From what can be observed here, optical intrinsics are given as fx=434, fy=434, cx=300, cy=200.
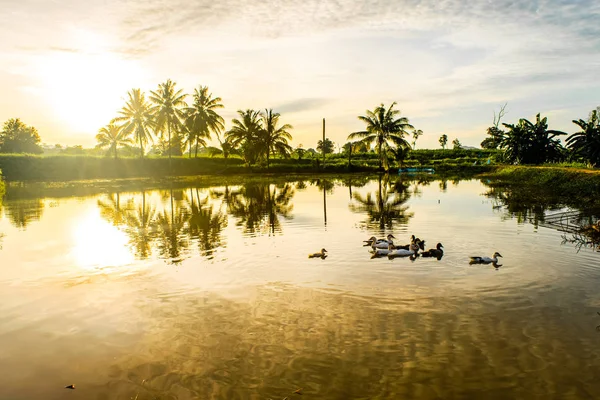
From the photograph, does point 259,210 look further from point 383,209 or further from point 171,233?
point 171,233

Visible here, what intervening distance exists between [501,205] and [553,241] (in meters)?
10.8

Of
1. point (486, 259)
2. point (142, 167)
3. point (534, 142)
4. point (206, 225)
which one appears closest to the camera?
point (486, 259)

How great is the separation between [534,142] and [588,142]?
55.5 ft

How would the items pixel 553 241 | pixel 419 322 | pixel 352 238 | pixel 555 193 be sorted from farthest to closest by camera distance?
pixel 555 193 → pixel 352 238 → pixel 553 241 → pixel 419 322

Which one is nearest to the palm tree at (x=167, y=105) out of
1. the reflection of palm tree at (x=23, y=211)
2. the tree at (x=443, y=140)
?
the reflection of palm tree at (x=23, y=211)

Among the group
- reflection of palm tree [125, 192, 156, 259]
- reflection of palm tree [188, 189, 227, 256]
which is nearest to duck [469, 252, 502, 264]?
reflection of palm tree [188, 189, 227, 256]

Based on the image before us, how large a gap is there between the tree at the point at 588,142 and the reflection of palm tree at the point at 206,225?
95.1 feet

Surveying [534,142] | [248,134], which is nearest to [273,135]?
[248,134]

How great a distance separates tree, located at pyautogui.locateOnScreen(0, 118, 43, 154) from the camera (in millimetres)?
87000

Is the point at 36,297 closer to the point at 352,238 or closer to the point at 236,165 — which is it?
the point at 352,238

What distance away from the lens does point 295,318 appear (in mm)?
8281

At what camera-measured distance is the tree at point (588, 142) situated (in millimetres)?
33469

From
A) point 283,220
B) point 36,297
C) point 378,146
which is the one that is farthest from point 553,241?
point 378,146

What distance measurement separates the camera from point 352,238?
Result: 16.0 metres
